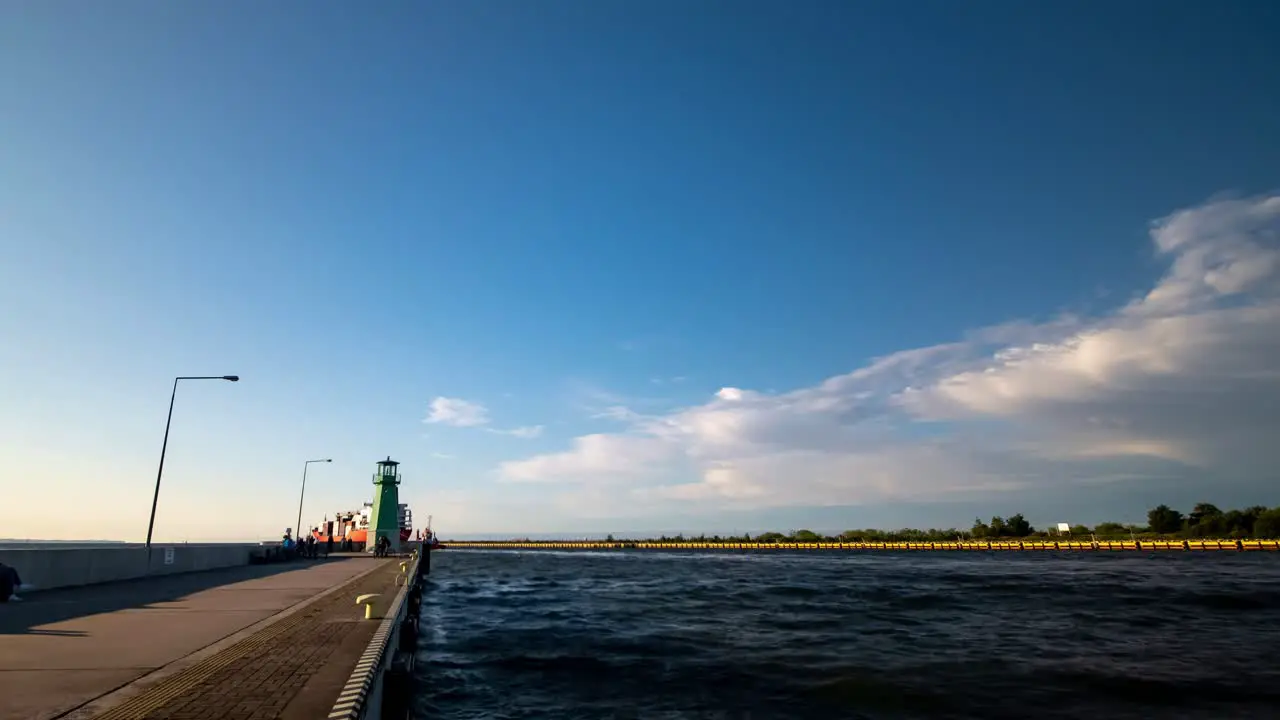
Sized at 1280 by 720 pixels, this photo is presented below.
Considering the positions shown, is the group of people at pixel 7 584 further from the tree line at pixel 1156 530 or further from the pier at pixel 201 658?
the tree line at pixel 1156 530

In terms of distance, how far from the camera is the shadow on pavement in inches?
591

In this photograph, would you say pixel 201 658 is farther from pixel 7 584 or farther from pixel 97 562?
pixel 97 562

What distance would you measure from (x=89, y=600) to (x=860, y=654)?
2544 cm

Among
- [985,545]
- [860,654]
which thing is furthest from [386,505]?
[985,545]

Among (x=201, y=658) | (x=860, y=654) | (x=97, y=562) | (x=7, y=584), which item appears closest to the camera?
(x=201, y=658)

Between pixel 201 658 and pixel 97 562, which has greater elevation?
pixel 97 562

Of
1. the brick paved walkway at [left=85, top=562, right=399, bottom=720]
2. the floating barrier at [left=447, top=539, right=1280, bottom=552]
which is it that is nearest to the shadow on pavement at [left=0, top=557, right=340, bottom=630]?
the brick paved walkway at [left=85, top=562, right=399, bottom=720]

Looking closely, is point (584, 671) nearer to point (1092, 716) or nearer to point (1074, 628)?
point (1092, 716)

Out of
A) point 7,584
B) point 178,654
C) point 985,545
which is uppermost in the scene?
point 7,584

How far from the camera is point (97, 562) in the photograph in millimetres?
27141

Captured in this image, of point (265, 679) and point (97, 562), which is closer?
point (265, 679)

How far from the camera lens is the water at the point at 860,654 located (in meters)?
15.5

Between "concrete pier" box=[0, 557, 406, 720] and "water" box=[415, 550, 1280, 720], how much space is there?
3.95 meters

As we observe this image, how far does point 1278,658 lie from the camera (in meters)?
20.7
